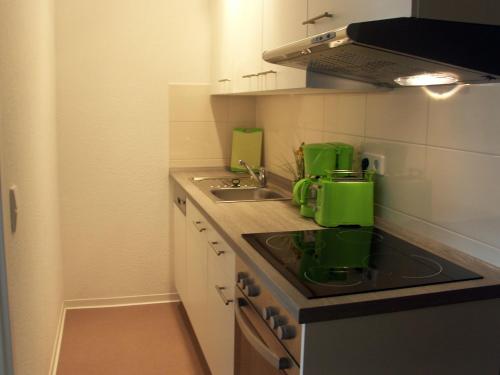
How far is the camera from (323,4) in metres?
1.66

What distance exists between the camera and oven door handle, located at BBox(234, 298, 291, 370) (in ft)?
4.37

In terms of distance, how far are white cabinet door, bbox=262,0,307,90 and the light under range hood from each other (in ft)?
0.85

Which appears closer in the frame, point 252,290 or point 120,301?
point 252,290

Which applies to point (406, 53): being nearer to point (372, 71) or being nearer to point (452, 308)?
point (372, 71)

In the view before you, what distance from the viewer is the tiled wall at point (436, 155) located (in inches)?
58.5

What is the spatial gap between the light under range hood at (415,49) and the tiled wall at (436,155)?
0.11m

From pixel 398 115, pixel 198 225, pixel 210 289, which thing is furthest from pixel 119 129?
pixel 398 115

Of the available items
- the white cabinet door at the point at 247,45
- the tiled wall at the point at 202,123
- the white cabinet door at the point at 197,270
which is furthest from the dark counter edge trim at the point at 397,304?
the tiled wall at the point at 202,123

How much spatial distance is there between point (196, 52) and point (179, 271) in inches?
55.1

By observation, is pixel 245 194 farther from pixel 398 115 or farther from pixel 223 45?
pixel 398 115

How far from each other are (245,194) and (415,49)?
1673 mm

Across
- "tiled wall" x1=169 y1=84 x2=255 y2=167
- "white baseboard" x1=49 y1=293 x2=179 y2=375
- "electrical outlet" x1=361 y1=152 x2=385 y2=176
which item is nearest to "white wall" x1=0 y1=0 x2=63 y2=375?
"white baseboard" x1=49 y1=293 x2=179 y2=375

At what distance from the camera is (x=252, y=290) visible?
5.19 ft

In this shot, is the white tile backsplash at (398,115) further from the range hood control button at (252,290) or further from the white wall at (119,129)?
the white wall at (119,129)
